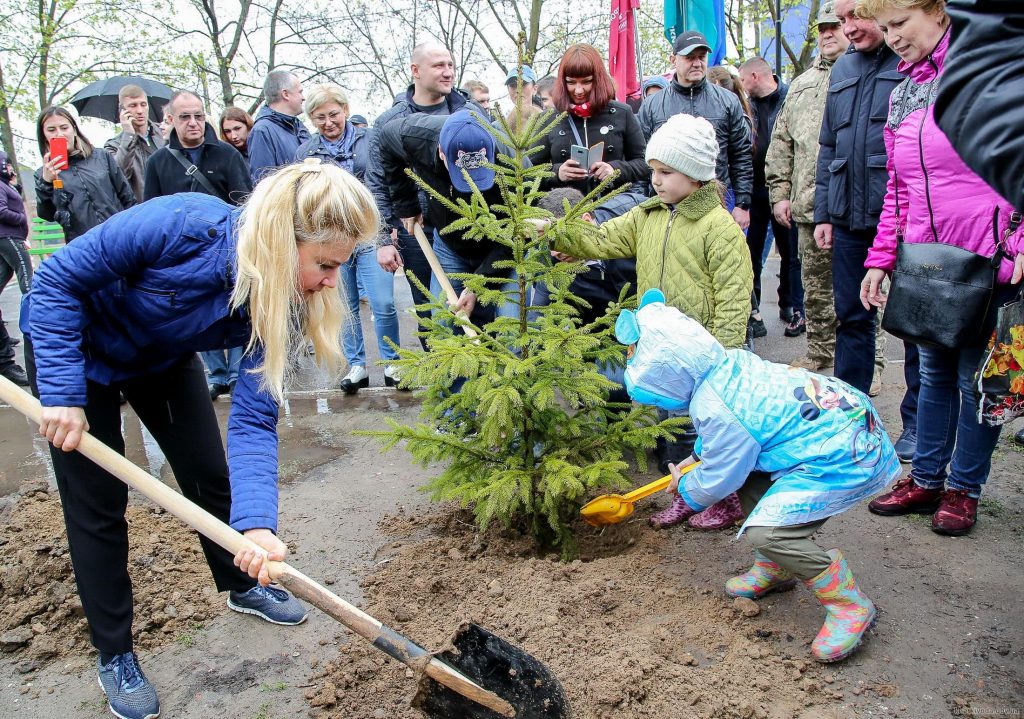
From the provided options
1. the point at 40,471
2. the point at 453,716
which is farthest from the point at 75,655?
the point at 40,471

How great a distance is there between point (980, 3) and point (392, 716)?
259 centimetres

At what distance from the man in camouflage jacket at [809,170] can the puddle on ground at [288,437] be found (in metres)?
3.09

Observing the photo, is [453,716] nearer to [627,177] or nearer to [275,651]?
[275,651]

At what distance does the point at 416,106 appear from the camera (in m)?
5.57

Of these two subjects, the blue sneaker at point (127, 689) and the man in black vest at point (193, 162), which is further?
the man in black vest at point (193, 162)

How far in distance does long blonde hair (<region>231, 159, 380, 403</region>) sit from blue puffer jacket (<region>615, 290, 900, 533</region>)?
3.49 feet

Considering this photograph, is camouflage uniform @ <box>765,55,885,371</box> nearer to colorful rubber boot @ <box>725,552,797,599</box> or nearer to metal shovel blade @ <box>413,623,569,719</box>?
colorful rubber boot @ <box>725,552,797,599</box>

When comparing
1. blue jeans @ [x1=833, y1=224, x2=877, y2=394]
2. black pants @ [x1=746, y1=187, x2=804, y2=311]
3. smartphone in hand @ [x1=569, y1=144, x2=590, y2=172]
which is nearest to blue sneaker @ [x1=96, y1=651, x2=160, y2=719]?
smartphone in hand @ [x1=569, y1=144, x2=590, y2=172]

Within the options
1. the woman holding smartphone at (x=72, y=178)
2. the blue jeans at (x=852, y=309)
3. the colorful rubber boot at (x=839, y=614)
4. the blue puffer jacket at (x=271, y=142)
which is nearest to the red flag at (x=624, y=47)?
the blue puffer jacket at (x=271, y=142)

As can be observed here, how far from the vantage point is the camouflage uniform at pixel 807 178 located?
5.34 metres

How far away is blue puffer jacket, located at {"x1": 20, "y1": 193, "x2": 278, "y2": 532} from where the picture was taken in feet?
7.88

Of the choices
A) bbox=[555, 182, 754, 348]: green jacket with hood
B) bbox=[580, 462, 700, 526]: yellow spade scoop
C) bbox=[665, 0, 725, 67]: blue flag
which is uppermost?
bbox=[665, 0, 725, 67]: blue flag

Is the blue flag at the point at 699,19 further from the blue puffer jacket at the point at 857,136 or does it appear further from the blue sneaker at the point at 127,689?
the blue sneaker at the point at 127,689

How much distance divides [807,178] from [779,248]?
1929mm
